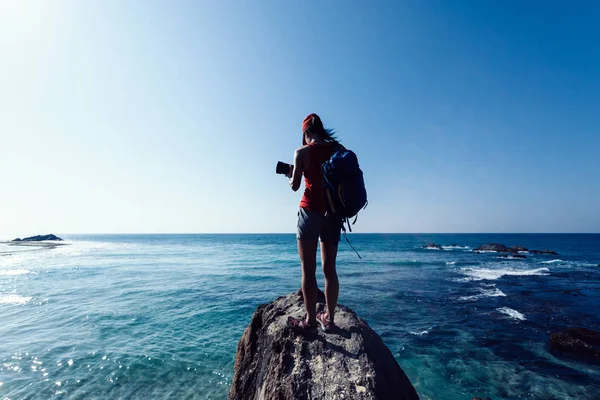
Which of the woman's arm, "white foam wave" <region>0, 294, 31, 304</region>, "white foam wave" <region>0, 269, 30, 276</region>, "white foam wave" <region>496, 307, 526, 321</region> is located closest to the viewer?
the woman's arm

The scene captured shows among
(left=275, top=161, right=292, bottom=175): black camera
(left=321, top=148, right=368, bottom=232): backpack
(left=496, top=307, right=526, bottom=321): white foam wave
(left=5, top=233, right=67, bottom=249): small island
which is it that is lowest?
(left=5, top=233, right=67, bottom=249): small island

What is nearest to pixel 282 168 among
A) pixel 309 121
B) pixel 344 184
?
pixel 309 121

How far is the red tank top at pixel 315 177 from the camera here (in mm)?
3617

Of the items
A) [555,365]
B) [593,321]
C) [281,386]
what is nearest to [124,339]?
[281,386]

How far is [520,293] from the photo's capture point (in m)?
17.5

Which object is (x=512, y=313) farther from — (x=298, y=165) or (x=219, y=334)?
(x=298, y=165)

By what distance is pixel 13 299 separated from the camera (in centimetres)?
1448

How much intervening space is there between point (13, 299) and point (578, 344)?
2462cm

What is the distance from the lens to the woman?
11.7ft

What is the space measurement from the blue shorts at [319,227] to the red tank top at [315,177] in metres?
0.08

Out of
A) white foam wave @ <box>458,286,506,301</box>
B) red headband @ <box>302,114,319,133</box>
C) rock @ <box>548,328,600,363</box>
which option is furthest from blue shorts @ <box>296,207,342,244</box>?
white foam wave @ <box>458,286,506,301</box>

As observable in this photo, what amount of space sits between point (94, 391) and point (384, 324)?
30.9 ft

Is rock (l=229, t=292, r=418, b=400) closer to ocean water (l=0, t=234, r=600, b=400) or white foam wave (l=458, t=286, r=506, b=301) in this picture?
ocean water (l=0, t=234, r=600, b=400)

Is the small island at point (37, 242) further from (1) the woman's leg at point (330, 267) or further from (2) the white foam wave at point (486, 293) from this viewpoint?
(1) the woman's leg at point (330, 267)
